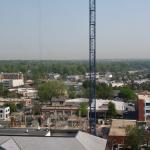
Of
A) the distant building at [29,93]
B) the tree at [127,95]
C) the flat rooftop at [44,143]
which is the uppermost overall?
the flat rooftop at [44,143]

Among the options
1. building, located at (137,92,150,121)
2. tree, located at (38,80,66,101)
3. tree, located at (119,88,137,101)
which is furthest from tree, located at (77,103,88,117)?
tree, located at (38,80,66,101)

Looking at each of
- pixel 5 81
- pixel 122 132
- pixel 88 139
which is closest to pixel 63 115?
pixel 122 132

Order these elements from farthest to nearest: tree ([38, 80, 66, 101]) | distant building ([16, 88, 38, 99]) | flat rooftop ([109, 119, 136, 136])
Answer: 1. distant building ([16, 88, 38, 99])
2. tree ([38, 80, 66, 101])
3. flat rooftop ([109, 119, 136, 136])

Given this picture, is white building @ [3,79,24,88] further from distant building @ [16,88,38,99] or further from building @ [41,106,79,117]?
building @ [41,106,79,117]

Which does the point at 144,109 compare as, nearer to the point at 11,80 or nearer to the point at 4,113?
the point at 4,113

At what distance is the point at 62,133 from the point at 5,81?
2705cm

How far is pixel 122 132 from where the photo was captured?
1325 cm

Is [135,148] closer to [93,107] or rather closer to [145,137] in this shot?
[145,137]

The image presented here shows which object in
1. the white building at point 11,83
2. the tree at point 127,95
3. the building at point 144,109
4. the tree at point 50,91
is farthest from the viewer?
the white building at point 11,83

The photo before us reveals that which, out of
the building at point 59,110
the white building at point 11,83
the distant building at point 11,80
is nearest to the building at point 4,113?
the building at point 59,110

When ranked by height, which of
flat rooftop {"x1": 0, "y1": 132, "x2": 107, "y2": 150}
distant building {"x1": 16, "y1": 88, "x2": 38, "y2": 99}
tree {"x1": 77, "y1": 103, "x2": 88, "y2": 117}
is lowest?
distant building {"x1": 16, "y1": 88, "x2": 38, "y2": 99}

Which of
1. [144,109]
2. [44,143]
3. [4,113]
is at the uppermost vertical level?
[44,143]

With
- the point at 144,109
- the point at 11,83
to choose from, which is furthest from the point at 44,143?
the point at 11,83

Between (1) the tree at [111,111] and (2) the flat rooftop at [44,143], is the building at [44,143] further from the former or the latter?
(1) the tree at [111,111]
